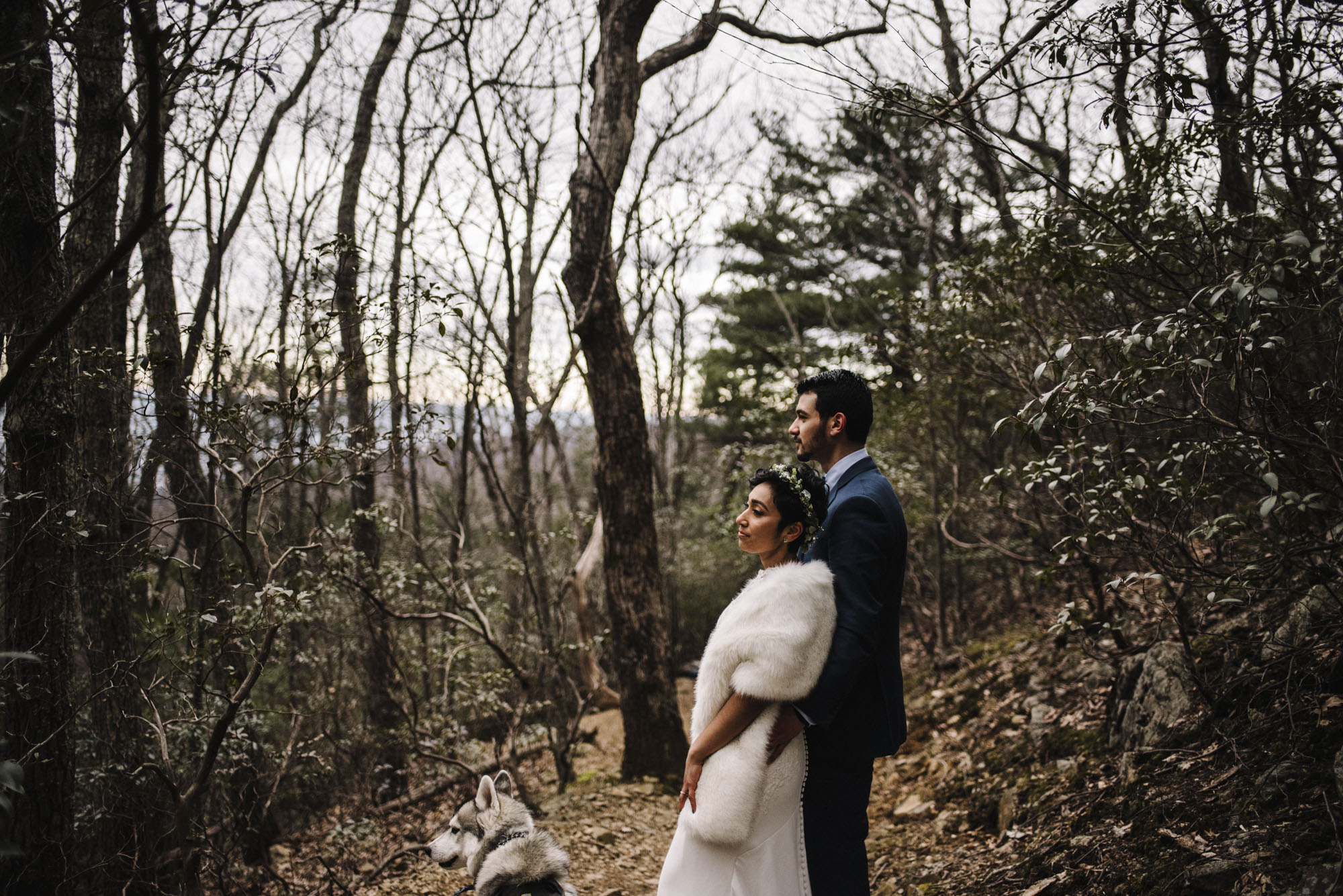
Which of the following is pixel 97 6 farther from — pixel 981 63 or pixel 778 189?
pixel 778 189

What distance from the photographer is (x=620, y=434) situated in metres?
7.04

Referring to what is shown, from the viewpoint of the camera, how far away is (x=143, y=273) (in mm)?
7684

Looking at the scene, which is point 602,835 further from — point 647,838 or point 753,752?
point 753,752

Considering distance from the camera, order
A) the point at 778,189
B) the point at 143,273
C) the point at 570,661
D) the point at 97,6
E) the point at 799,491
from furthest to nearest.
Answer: the point at 778,189 → the point at 570,661 → the point at 143,273 → the point at 799,491 → the point at 97,6

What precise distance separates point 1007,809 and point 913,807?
4.21ft

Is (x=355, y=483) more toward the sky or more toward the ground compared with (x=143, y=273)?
more toward the ground

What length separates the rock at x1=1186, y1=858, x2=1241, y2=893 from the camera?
2.96m

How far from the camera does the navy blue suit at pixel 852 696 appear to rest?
2.56m

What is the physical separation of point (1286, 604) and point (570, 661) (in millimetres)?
8560

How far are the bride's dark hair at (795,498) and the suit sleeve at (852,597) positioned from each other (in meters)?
0.12

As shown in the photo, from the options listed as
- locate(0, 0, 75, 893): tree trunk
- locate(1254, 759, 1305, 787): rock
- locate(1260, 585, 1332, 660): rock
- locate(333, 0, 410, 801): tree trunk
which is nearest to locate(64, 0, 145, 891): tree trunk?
locate(0, 0, 75, 893): tree trunk

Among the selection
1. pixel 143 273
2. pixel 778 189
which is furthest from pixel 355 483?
pixel 778 189

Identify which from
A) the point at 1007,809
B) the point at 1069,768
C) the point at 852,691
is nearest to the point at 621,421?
the point at 1007,809

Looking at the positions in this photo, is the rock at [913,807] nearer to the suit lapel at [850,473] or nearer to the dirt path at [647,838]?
the dirt path at [647,838]
